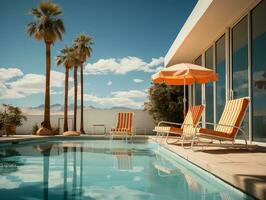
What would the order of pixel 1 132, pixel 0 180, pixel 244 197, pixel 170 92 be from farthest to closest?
pixel 170 92 < pixel 1 132 < pixel 0 180 < pixel 244 197

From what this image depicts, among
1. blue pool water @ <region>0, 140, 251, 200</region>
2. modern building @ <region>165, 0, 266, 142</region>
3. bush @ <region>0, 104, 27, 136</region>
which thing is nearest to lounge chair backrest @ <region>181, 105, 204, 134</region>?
modern building @ <region>165, 0, 266, 142</region>

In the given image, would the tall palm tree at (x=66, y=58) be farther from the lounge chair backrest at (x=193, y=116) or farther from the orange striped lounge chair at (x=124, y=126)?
the lounge chair backrest at (x=193, y=116)

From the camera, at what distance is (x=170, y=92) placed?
17.5 m

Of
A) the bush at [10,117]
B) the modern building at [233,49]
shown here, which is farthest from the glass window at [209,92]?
the bush at [10,117]

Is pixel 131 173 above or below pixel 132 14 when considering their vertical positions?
below

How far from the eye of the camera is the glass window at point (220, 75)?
11406 millimetres

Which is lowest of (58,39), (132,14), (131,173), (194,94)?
(131,173)

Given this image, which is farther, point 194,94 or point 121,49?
point 121,49

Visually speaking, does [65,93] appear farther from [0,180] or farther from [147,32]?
[0,180]

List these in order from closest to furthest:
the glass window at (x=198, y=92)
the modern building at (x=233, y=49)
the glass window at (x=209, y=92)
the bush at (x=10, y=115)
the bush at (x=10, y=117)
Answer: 1. the modern building at (x=233, y=49)
2. the glass window at (x=209, y=92)
3. the glass window at (x=198, y=92)
4. the bush at (x=10, y=117)
5. the bush at (x=10, y=115)

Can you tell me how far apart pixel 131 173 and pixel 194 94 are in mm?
11580

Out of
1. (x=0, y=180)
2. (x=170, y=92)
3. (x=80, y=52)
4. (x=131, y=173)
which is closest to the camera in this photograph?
(x=0, y=180)

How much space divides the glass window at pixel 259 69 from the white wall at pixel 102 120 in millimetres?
14152

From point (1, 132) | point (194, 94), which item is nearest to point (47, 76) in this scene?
point (1, 132)
